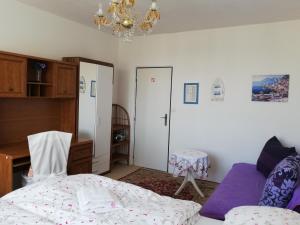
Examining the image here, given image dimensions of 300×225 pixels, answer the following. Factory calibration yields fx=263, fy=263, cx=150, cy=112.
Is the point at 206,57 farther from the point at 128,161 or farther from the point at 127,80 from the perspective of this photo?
the point at 128,161

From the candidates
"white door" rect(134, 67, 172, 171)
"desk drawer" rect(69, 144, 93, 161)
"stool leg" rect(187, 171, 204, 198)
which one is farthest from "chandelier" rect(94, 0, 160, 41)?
"white door" rect(134, 67, 172, 171)

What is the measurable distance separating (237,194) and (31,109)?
2.87m

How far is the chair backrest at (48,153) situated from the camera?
9.82 feet

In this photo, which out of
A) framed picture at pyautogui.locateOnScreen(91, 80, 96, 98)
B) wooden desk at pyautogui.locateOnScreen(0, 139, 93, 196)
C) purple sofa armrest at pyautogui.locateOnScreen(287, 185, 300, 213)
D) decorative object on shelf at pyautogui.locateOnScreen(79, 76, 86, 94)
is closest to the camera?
purple sofa armrest at pyautogui.locateOnScreen(287, 185, 300, 213)

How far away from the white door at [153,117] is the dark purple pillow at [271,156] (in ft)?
6.28

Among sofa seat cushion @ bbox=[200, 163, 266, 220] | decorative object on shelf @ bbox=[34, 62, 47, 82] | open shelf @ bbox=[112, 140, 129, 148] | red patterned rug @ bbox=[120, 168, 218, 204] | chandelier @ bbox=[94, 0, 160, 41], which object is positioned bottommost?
red patterned rug @ bbox=[120, 168, 218, 204]

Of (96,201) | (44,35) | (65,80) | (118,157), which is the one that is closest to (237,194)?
(96,201)

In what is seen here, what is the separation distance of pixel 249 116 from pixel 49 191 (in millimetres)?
3229

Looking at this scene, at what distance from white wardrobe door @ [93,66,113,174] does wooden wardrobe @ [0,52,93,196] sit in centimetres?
47

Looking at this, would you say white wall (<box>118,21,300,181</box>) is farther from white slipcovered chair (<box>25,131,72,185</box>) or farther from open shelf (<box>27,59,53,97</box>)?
white slipcovered chair (<box>25,131,72,185</box>)

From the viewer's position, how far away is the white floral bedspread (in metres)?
1.66

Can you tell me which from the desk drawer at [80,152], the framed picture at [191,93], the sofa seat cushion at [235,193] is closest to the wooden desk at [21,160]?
the desk drawer at [80,152]

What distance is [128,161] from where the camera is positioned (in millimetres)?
5332

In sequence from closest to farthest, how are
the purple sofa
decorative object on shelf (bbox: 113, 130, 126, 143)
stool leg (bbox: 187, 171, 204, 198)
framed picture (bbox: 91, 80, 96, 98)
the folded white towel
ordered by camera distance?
the folded white towel, the purple sofa, stool leg (bbox: 187, 171, 204, 198), framed picture (bbox: 91, 80, 96, 98), decorative object on shelf (bbox: 113, 130, 126, 143)
